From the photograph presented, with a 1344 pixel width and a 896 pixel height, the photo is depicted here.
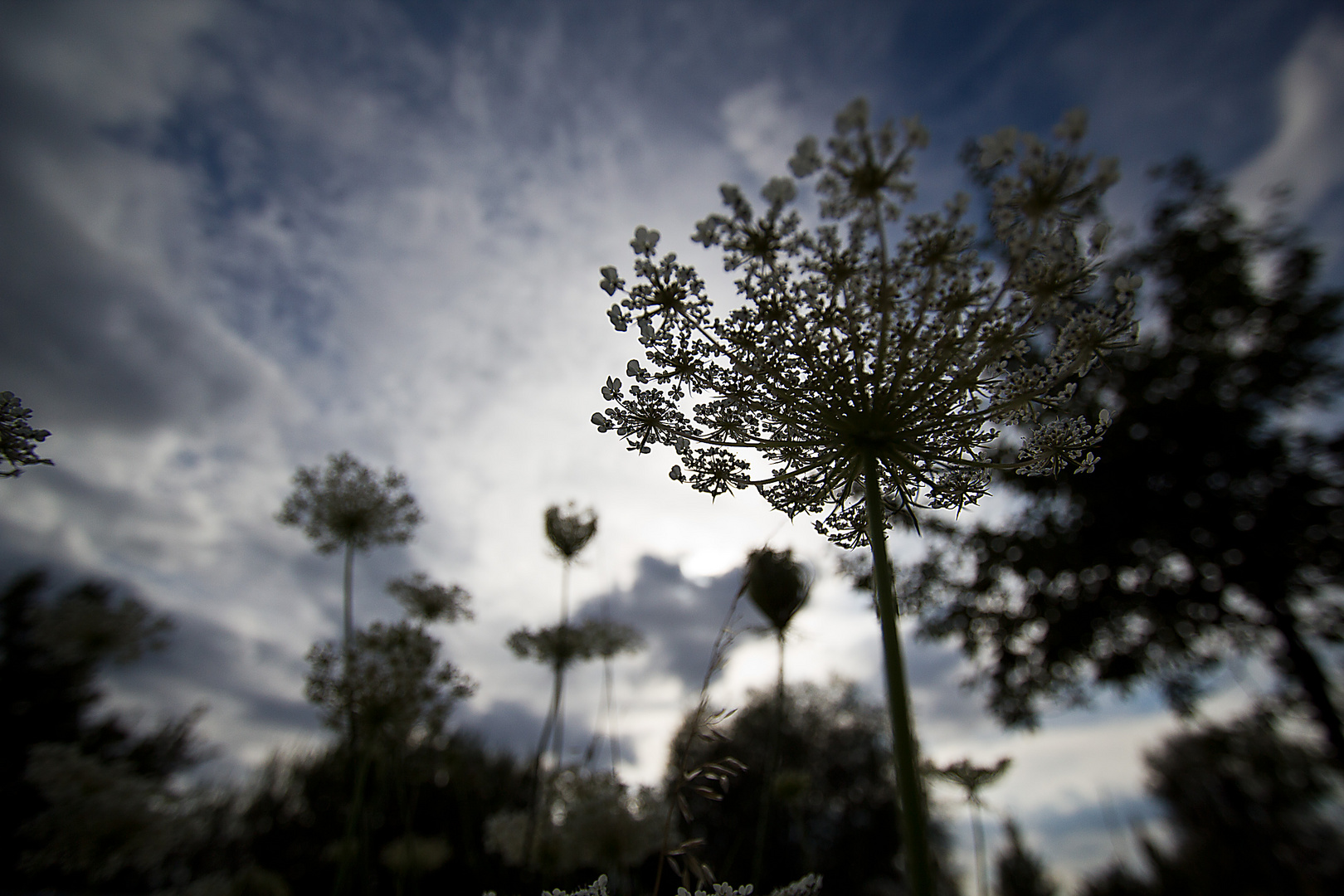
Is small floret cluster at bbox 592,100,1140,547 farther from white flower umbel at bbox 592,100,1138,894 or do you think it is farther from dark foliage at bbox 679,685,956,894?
dark foliage at bbox 679,685,956,894

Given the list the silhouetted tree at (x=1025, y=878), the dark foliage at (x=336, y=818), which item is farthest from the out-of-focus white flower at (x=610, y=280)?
the silhouetted tree at (x=1025, y=878)

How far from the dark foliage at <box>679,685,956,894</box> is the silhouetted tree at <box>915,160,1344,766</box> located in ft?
23.4

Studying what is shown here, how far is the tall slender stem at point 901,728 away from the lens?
1.40 metres

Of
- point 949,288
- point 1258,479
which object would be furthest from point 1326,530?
point 949,288

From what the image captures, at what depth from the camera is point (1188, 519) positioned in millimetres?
13656

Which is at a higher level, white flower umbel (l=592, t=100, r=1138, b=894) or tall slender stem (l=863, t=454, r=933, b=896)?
white flower umbel (l=592, t=100, r=1138, b=894)

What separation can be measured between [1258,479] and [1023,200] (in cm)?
1819

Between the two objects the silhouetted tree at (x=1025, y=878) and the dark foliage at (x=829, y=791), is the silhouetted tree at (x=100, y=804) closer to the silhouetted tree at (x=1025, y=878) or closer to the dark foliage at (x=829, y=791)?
the dark foliage at (x=829, y=791)

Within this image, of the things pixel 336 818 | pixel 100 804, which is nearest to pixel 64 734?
pixel 336 818

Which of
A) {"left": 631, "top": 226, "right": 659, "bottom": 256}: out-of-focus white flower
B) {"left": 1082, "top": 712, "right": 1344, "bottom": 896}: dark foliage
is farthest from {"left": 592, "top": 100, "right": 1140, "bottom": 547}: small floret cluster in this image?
{"left": 1082, "top": 712, "right": 1344, "bottom": 896}: dark foliage

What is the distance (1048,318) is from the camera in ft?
6.86

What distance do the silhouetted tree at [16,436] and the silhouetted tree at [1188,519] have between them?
16087 mm

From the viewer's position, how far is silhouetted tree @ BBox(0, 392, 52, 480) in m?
1.70

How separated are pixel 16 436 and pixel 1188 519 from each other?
62.5 feet
